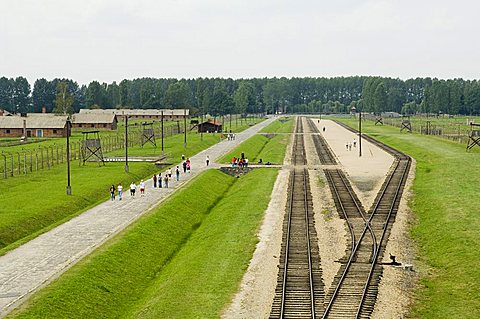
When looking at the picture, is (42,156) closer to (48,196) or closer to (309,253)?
(48,196)

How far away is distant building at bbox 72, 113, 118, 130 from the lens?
126 metres

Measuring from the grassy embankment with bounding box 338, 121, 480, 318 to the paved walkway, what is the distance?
14.9 meters

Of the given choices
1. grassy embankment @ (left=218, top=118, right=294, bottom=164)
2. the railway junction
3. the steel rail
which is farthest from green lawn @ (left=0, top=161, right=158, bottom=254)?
the steel rail

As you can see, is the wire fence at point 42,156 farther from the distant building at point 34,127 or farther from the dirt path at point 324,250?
the dirt path at point 324,250

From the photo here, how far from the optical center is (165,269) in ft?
99.7

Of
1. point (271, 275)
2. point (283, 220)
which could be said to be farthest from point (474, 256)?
point (283, 220)

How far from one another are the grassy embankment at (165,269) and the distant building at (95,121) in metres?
→ 84.6

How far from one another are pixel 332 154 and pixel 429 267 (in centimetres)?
5596

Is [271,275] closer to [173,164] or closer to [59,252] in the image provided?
[59,252]

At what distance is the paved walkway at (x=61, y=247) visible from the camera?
2472 centimetres

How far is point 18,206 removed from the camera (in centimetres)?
4009

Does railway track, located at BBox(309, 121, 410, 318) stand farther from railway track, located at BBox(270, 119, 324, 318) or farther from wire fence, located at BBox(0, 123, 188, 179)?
wire fence, located at BBox(0, 123, 188, 179)

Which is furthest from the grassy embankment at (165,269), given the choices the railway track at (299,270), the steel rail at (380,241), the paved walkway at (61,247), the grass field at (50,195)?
the grass field at (50,195)

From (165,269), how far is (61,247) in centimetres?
540
